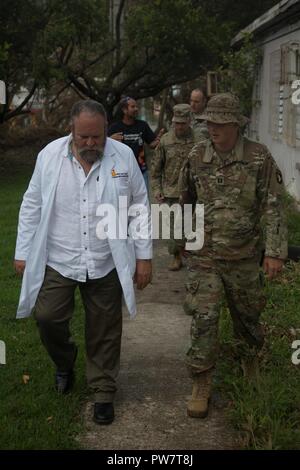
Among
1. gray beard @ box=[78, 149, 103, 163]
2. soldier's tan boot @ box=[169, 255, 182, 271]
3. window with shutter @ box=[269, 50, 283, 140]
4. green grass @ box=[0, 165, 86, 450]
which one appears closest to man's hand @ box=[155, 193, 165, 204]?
soldier's tan boot @ box=[169, 255, 182, 271]

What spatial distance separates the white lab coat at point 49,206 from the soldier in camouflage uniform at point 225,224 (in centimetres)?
42

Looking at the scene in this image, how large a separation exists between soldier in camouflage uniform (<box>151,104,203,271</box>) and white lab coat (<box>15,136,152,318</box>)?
3.15 meters

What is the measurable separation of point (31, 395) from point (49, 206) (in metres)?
1.28

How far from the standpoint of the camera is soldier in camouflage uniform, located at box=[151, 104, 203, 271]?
7.21 metres

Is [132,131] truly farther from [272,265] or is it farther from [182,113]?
[272,265]

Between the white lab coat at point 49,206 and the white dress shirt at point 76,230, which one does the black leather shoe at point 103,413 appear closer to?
the white lab coat at point 49,206

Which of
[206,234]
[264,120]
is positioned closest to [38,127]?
[264,120]

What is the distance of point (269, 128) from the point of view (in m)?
13.3

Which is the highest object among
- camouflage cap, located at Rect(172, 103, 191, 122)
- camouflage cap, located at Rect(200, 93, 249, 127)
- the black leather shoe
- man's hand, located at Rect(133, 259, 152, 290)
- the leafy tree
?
the leafy tree

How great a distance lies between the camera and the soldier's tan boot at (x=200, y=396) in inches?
160

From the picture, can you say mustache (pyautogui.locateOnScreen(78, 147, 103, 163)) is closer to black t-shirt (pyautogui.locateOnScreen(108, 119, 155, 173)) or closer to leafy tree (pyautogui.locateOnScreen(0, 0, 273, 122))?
black t-shirt (pyautogui.locateOnScreen(108, 119, 155, 173))

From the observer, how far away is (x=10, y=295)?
6.64m

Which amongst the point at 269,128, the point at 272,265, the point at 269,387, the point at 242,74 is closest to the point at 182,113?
the point at 272,265

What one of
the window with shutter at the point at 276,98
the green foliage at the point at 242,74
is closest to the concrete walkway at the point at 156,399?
the window with shutter at the point at 276,98
